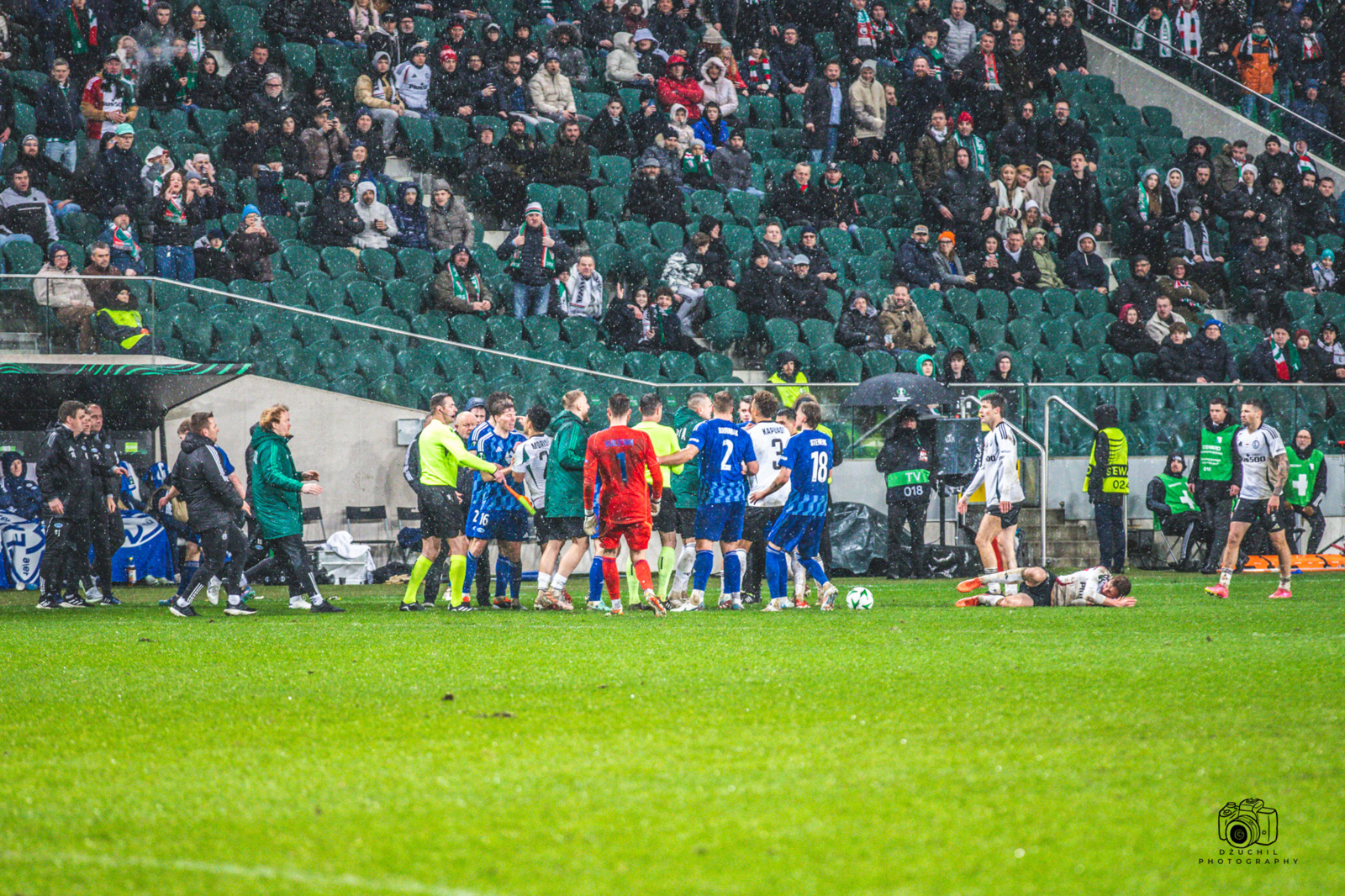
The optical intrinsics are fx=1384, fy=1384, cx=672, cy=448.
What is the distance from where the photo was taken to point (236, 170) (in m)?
18.1

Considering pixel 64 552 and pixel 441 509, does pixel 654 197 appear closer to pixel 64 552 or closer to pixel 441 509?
pixel 441 509

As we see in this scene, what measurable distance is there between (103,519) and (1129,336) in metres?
14.0

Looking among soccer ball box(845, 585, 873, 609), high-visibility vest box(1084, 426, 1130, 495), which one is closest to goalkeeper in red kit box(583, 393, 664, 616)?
soccer ball box(845, 585, 873, 609)

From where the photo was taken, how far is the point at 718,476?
39.7 ft

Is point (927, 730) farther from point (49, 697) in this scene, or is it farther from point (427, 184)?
point (427, 184)

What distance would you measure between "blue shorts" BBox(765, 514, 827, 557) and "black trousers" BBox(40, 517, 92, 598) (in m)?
6.57

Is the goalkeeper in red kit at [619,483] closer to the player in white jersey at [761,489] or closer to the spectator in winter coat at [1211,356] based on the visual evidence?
the player in white jersey at [761,489]

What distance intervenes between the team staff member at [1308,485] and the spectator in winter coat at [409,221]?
38.2ft

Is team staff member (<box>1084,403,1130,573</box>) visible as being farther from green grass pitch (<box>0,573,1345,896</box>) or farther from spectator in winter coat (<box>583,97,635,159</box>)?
spectator in winter coat (<box>583,97,635,159</box>)

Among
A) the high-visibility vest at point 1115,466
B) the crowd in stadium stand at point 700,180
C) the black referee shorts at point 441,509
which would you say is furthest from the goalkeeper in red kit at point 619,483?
the high-visibility vest at point 1115,466

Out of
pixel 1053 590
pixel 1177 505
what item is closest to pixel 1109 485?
pixel 1177 505

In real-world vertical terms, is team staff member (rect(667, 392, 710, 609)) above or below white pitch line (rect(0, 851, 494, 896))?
above

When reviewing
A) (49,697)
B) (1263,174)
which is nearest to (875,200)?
(1263,174)

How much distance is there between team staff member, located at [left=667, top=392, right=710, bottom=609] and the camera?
1253 cm
